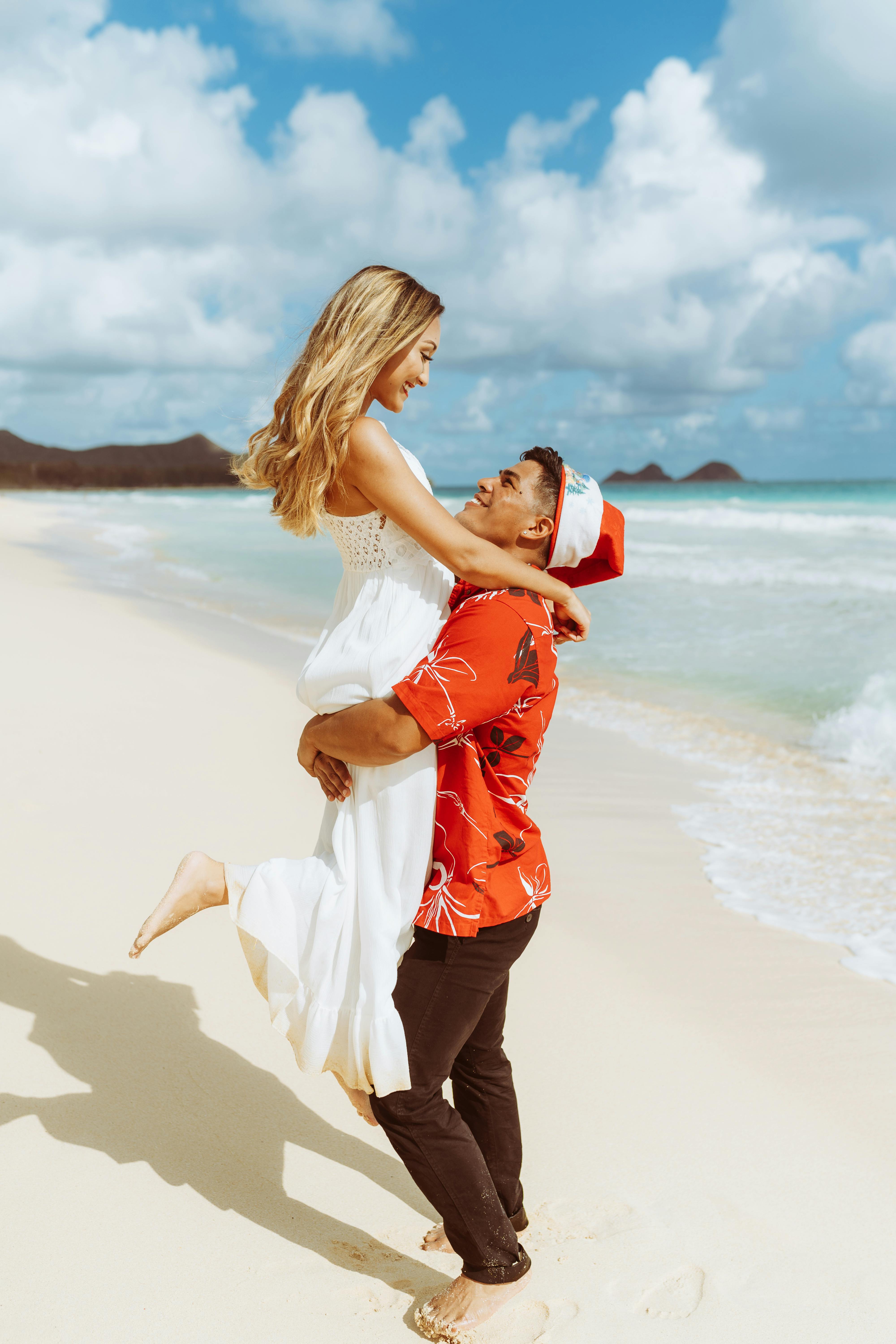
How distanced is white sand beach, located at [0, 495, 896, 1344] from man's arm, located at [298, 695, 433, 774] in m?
1.24

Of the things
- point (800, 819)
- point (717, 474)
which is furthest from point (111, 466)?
point (800, 819)

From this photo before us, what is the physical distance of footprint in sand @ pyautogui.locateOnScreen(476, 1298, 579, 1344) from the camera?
2.20 m

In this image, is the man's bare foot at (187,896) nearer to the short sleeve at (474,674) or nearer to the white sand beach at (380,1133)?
the short sleeve at (474,674)

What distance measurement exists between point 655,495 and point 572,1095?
68.5 m

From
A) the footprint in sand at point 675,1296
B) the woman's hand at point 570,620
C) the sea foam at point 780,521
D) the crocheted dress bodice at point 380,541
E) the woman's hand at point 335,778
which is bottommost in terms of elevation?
the footprint in sand at point 675,1296

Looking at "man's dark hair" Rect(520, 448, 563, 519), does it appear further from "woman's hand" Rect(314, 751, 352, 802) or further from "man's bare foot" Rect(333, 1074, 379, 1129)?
"man's bare foot" Rect(333, 1074, 379, 1129)

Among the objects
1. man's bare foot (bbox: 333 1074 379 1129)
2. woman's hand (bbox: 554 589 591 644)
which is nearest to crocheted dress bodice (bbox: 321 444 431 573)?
woman's hand (bbox: 554 589 591 644)

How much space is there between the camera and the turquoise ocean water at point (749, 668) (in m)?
4.99

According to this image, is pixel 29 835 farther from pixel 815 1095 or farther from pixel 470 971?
pixel 815 1095

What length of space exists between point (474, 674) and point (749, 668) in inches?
349

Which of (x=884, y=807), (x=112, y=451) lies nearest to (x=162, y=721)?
(x=884, y=807)

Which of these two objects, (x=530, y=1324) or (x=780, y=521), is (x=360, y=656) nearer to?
(x=530, y=1324)

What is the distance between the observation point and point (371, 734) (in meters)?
2.07

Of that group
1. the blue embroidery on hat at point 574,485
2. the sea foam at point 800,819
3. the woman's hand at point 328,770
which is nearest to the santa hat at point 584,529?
the blue embroidery on hat at point 574,485
